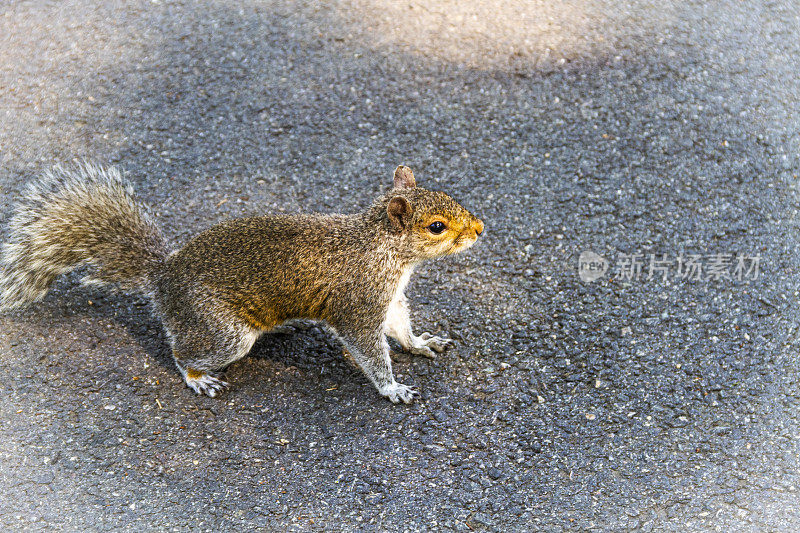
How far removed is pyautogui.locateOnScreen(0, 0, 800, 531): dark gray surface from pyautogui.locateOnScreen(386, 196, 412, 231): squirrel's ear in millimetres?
715

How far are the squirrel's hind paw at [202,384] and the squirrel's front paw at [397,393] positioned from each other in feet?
2.25

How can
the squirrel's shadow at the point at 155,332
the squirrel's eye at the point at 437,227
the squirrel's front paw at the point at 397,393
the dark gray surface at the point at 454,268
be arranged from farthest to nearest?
the squirrel's shadow at the point at 155,332 < the squirrel's front paw at the point at 397,393 < the squirrel's eye at the point at 437,227 < the dark gray surface at the point at 454,268

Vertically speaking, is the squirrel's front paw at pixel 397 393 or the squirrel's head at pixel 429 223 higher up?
the squirrel's head at pixel 429 223

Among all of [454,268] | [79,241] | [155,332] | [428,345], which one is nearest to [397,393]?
[428,345]

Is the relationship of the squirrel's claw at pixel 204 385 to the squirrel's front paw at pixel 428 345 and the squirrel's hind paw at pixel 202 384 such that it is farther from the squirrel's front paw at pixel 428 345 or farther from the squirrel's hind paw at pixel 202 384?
the squirrel's front paw at pixel 428 345

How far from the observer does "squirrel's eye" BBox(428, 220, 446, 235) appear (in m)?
3.03

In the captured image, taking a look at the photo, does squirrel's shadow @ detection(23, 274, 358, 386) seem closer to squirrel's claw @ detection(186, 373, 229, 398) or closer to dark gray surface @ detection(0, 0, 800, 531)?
dark gray surface @ detection(0, 0, 800, 531)

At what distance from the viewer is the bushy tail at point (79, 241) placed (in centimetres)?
324

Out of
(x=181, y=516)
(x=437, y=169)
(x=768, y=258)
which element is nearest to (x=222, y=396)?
(x=181, y=516)

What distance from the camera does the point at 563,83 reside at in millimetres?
4609

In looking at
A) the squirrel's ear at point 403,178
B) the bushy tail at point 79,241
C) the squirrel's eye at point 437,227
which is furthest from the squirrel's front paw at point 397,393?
the bushy tail at point 79,241

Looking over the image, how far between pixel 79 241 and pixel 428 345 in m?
1.54

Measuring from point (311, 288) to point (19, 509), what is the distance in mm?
1308

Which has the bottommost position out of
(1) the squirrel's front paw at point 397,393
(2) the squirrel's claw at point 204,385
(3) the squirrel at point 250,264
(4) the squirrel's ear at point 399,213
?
(2) the squirrel's claw at point 204,385
